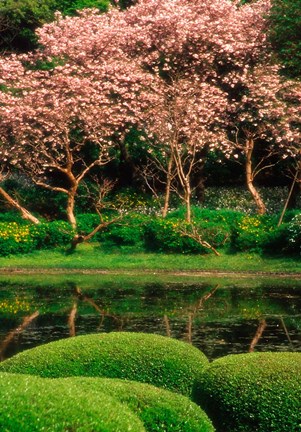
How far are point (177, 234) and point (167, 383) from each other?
19782 mm

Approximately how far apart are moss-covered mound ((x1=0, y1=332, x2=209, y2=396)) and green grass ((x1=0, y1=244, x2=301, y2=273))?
56.6ft

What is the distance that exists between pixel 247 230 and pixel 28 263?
6963 millimetres

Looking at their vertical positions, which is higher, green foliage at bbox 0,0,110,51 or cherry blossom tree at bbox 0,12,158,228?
green foliage at bbox 0,0,110,51

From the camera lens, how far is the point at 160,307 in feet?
60.0

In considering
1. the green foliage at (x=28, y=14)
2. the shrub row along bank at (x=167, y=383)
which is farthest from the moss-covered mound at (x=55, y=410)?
the green foliage at (x=28, y=14)

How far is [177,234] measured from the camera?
89.3 feet

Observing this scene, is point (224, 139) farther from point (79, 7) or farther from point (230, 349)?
point (230, 349)

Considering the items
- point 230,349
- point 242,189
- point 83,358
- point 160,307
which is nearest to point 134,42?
point 242,189

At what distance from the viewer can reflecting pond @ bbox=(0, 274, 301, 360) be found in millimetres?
14289

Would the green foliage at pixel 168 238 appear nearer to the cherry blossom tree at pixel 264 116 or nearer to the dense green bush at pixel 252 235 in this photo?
the dense green bush at pixel 252 235

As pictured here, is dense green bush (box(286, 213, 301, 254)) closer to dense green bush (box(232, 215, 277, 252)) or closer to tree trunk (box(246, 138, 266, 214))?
dense green bush (box(232, 215, 277, 252))

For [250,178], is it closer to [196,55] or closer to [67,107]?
[196,55]

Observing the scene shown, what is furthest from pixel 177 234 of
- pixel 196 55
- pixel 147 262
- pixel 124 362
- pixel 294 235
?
pixel 124 362

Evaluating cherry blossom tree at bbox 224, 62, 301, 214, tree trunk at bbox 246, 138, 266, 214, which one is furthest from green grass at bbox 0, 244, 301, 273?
cherry blossom tree at bbox 224, 62, 301, 214
